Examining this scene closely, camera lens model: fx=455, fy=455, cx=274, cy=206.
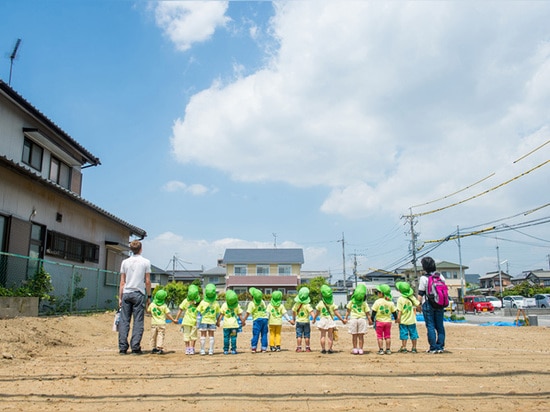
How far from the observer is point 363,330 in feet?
28.0

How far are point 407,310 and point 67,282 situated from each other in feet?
34.5

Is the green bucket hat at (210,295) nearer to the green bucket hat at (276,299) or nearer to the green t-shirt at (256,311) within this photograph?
the green t-shirt at (256,311)

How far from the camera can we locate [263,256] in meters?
52.6

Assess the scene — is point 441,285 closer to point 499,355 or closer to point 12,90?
point 499,355

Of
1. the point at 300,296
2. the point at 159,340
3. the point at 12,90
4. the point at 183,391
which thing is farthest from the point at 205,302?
the point at 12,90

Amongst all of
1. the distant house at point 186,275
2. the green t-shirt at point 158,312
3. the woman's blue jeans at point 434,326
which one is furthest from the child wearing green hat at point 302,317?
the distant house at point 186,275

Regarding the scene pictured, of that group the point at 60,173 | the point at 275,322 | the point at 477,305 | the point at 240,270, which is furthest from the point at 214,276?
the point at 275,322

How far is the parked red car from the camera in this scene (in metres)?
39.2

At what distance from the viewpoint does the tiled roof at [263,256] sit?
2035 inches

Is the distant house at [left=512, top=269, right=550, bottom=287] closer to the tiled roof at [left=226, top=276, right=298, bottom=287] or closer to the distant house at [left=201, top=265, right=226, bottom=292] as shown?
the tiled roof at [left=226, top=276, right=298, bottom=287]

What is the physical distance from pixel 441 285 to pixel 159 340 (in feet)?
17.4

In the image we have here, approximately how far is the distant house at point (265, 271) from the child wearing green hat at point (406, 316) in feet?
138

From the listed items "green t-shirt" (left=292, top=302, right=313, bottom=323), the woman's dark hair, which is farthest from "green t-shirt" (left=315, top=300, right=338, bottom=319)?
the woman's dark hair

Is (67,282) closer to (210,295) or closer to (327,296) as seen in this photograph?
(210,295)
